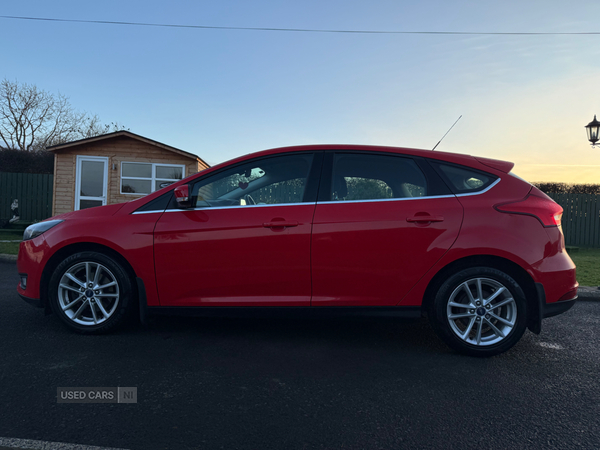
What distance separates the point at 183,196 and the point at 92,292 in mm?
1188

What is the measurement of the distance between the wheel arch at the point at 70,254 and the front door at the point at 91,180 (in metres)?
12.8

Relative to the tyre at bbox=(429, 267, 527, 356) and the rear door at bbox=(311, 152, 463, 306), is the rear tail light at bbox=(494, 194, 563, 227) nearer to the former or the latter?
the rear door at bbox=(311, 152, 463, 306)

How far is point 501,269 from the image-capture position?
3.58 meters

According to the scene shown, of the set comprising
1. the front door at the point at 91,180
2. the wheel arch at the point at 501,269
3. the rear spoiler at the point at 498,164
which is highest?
the front door at the point at 91,180

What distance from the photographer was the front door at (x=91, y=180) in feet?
52.1

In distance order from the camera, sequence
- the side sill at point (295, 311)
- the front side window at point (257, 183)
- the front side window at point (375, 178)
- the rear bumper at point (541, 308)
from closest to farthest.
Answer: the rear bumper at point (541, 308) < the side sill at point (295, 311) < the front side window at point (375, 178) < the front side window at point (257, 183)

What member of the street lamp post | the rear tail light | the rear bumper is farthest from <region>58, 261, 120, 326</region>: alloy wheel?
the street lamp post

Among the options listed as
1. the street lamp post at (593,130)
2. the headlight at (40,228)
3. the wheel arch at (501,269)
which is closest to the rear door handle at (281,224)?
the wheel arch at (501,269)

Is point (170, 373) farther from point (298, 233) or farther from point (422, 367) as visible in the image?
point (422, 367)

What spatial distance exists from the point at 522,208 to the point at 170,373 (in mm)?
2948

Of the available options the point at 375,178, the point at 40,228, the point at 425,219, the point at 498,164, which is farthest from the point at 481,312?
the point at 40,228

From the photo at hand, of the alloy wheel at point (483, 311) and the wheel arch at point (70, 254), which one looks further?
the wheel arch at point (70, 254)

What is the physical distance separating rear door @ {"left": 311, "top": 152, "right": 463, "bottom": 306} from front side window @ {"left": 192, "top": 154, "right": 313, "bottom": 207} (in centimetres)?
35

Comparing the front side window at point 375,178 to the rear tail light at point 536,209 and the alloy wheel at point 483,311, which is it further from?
the alloy wheel at point 483,311
